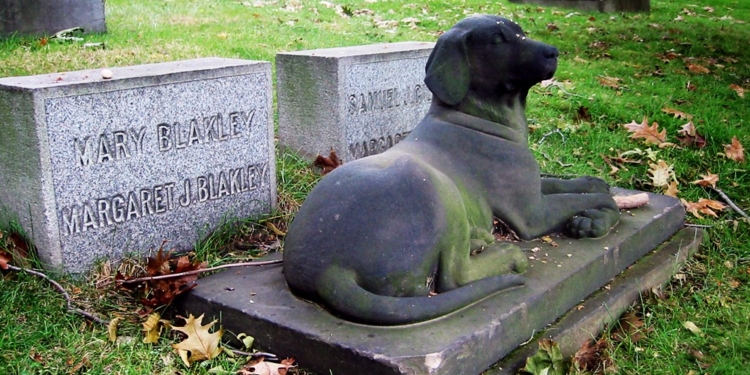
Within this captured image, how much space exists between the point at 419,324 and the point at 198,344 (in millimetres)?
939

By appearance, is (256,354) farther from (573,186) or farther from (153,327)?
(573,186)

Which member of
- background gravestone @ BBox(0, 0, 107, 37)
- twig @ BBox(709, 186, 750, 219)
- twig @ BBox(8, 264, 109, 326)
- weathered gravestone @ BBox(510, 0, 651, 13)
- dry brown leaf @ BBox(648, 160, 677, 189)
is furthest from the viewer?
weathered gravestone @ BBox(510, 0, 651, 13)

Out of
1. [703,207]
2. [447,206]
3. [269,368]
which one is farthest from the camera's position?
[703,207]

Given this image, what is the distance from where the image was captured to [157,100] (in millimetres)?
4023

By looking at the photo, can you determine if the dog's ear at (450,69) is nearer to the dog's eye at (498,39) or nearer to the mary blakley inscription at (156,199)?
the dog's eye at (498,39)

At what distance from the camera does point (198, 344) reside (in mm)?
3223

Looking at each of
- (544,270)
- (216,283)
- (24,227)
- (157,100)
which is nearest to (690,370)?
(544,270)

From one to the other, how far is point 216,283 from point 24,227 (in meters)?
1.01

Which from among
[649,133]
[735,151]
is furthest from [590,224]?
[649,133]

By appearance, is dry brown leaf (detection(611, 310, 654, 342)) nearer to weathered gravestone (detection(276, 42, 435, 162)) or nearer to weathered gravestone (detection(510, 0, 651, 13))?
weathered gravestone (detection(276, 42, 435, 162))

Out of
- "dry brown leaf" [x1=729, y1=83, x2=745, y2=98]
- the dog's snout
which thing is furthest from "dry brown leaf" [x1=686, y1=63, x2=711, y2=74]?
the dog's snout

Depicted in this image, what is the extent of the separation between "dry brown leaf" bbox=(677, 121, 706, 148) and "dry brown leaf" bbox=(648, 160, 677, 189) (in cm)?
59

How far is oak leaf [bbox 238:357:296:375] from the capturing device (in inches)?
119

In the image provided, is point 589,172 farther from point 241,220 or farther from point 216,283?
point 216,283
